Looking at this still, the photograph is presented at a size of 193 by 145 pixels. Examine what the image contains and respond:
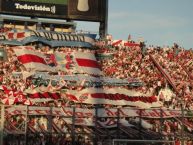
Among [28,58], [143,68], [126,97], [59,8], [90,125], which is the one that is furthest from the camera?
[59,8]

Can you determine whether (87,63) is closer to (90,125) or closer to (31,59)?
(31,59)

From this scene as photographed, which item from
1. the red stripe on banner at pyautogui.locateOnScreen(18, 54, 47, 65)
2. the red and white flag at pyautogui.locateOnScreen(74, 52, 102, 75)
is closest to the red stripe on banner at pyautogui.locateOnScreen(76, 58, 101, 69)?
the red and white flag at pyautogui.locateOnScreen(74, 52, 102, 75)

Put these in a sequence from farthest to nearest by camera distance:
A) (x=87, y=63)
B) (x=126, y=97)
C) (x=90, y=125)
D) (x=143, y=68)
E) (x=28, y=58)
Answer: (x=143, y=68) < (x=87, y=63) < (x=28, y=58) < (x=126, y=97) < (x=90, y=125)

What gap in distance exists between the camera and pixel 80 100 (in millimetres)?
37656

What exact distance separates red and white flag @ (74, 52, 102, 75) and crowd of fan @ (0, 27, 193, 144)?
0.65 meters

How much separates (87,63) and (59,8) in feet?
20.4

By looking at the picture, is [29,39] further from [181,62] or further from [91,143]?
[91,143]

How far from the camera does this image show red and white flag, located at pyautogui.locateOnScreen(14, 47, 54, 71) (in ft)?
135

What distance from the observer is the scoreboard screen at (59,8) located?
152 feet

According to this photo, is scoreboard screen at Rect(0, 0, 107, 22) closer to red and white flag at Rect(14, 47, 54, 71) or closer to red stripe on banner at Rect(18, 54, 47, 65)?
red and white flag at Rect(14, 47, 54, 71)

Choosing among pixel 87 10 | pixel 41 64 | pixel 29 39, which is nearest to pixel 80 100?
pixel 41 64

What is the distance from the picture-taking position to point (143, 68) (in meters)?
45.8

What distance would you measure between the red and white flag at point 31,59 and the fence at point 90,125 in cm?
1242

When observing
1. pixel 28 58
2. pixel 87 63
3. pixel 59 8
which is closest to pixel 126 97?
pixel 87 63
